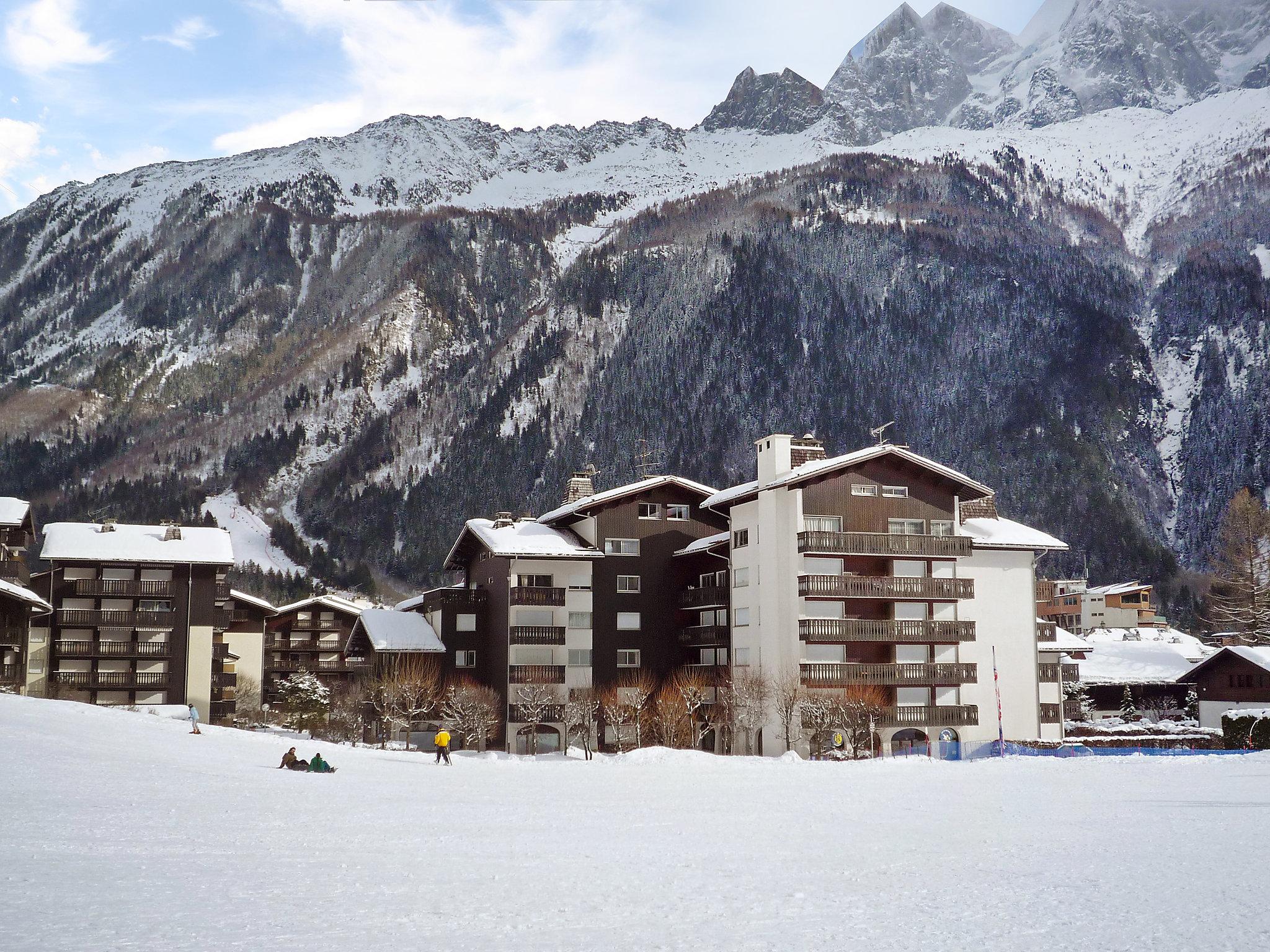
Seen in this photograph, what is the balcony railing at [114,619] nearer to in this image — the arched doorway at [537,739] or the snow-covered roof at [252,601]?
the snow-covered roof at [252,601]

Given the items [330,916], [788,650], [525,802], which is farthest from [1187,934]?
[788,650]

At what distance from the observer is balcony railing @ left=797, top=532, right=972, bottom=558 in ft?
230

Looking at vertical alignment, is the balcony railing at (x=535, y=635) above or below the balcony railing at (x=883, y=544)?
below

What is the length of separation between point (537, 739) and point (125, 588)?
33364 millimetres

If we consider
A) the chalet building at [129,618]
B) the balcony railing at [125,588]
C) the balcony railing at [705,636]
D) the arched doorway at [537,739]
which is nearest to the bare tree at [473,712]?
the arched doorway at [537,739]

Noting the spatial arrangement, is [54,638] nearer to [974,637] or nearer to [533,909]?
[974,637]

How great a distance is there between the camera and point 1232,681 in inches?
3696

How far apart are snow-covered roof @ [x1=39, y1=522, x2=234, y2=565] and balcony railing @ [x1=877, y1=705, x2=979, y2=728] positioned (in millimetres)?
48356

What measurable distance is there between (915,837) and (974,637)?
4692cm

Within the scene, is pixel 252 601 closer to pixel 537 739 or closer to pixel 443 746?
pixel 537 739

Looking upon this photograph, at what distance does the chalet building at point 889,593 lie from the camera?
7012 cm

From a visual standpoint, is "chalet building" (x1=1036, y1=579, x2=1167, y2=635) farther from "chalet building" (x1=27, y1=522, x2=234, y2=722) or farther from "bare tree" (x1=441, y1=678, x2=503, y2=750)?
"chalet building" (x1=27, y1=522, x2=234, y2=722)

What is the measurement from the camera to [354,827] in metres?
27.9

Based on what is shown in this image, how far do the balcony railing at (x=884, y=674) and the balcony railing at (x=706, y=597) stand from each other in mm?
9681
